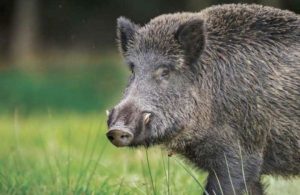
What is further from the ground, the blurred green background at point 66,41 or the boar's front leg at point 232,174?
the boar's front leg at point 232,174

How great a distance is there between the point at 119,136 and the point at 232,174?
1038 millimetres

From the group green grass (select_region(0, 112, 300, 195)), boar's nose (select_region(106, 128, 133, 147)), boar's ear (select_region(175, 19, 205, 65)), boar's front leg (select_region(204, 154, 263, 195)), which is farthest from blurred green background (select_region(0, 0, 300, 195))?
boar's ear (select_region(175, 19, 205, 65))

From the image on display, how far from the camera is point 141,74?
592cm

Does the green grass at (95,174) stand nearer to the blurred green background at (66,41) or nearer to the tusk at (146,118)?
the tusk at (146,118)

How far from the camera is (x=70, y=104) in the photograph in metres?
16.6

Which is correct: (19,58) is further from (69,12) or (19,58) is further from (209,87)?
(209,87)

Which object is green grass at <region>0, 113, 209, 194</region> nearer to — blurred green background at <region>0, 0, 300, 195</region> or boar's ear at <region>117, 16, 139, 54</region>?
blurred green background at <region>0, 0, 300, 195</region>

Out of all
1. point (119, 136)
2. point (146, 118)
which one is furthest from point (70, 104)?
point (119, 136)

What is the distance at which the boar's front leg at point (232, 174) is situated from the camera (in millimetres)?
5988

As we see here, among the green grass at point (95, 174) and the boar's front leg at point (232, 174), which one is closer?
the boar's front leg at point (232, 174)

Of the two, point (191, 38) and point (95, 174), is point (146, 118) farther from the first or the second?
point (95, 174)

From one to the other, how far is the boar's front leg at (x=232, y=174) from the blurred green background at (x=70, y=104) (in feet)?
0.45

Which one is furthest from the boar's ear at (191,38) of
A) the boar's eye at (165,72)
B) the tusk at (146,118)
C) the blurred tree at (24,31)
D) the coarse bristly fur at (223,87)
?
the blurred tree at (24,31)

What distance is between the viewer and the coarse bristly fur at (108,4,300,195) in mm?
5953
